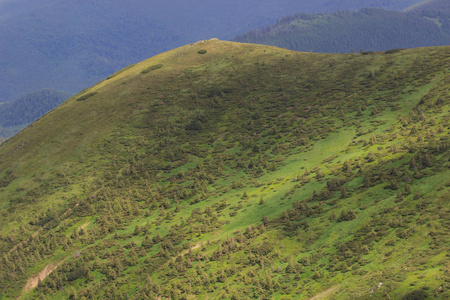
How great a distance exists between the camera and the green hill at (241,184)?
126ft

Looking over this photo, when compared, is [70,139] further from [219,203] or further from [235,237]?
[235,237]

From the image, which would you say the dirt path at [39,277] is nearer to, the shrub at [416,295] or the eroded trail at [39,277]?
the eroded trail at [39,277]

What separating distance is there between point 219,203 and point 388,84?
161 ft

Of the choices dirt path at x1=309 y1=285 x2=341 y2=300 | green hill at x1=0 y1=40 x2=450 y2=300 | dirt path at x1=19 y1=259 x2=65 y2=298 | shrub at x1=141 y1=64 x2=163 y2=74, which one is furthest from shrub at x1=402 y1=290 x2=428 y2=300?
shrub at x1=141 y1=64 x2=163 y2=74

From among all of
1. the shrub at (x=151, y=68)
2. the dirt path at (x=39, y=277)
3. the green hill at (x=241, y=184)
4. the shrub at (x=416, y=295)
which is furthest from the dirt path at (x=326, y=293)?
the shrub at (x=151, y=68)

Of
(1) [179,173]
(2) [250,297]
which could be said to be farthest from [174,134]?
(2) [250,297]

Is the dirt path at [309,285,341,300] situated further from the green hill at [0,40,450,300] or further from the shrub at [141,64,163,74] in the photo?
the shrub at [141,64,163,74]

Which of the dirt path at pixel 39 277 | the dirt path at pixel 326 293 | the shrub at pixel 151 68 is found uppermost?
the shrub at pixel 151 68

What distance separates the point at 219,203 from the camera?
65938mm

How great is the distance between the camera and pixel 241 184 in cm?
7144

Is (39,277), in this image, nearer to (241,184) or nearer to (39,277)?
(39,277)

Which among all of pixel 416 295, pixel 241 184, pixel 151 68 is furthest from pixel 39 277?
pixel 151 68

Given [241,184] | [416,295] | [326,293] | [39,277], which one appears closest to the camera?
[416,295]

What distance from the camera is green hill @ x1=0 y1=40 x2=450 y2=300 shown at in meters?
38.5
